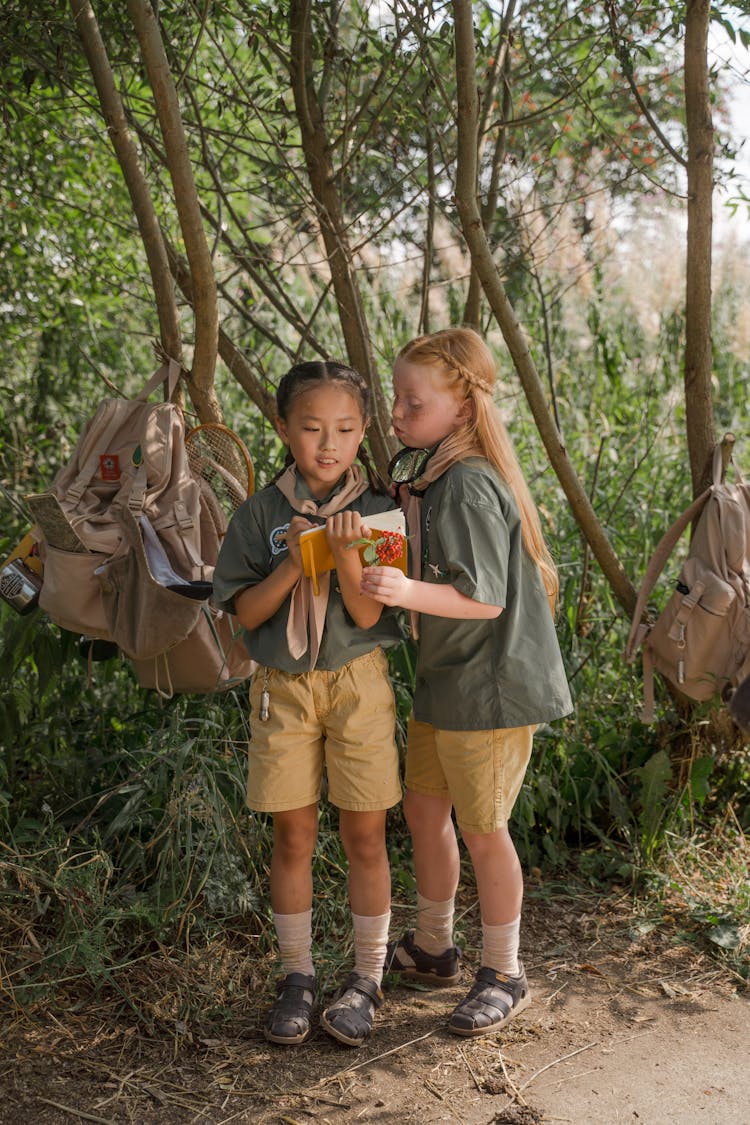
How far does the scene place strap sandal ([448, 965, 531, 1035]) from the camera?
2.68m

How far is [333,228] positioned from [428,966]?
2.41m

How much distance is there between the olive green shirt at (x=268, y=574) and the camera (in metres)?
2.60

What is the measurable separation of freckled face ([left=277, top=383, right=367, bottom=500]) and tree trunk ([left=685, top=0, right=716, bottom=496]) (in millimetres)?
1477

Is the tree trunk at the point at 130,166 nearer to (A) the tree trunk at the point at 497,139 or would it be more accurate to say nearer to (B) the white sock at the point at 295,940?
(A) the tree trunk at the point at 497,139

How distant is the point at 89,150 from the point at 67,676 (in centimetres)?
297

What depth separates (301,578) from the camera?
8.36ft

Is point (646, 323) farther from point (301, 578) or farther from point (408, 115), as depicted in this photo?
point (301, 578)

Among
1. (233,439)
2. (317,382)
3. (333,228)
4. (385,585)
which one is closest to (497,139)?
(333,228)

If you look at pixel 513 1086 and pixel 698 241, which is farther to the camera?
pixel 698 241

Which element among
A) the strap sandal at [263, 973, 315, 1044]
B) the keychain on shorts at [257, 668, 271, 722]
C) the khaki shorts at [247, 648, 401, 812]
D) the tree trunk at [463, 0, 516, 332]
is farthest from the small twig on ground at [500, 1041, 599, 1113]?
the tree trunk at [463, 0, 516, 332]

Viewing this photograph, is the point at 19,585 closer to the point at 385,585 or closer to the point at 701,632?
the point at 385,585

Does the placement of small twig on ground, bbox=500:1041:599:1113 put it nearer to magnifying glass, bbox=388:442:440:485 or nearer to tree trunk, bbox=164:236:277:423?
magnifying glass, bbox=388:442:440:485

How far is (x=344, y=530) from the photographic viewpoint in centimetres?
238

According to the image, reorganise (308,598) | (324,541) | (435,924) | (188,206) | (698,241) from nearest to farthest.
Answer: (324,541) < (308,598) < (435,924) < (188,206) < (698,241)
